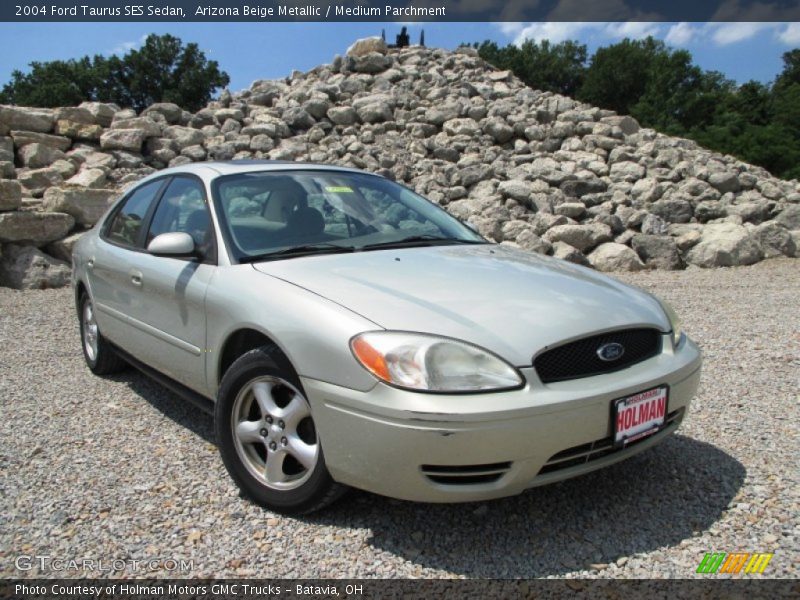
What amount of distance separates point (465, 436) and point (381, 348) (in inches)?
16.8

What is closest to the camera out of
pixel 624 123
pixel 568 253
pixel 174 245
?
pixel 174 245

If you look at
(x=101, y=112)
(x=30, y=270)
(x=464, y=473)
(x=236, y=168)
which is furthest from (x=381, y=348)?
(x=101, y=112)

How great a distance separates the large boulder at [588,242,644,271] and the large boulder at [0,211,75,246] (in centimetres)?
848

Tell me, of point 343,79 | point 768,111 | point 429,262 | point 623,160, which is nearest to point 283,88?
point 343,79

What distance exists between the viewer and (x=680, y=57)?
55.3m

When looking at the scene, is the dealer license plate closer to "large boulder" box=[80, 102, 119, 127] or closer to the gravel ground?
the gravel ground

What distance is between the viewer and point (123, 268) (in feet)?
13.2

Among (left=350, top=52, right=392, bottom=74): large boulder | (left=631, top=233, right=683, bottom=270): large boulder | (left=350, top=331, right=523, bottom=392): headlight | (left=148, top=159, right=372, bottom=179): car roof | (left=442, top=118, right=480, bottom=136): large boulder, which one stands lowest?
(left=631, top=233, right=683, bottom=270): large boulder

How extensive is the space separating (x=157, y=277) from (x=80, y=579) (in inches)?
65.3

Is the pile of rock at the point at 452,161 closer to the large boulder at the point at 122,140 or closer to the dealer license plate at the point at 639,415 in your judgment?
the large boulder at the point at 122,140

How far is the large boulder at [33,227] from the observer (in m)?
9.62

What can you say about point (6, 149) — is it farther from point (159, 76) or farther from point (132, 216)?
point (159, 76)

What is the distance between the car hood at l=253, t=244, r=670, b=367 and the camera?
245 centimetres

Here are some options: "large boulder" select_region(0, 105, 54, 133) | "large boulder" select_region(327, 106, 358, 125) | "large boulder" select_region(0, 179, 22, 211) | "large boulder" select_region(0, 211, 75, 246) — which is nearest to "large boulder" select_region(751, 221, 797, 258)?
"large boulder" select_region(327, 106, 358, 125)
